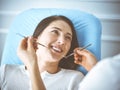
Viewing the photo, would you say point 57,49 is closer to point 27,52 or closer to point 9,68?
point 27,52

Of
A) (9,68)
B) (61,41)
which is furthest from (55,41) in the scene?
(9,68)

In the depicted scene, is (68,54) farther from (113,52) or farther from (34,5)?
(34,5)

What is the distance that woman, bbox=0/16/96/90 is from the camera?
45.5 inches

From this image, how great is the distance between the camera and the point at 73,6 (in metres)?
1.31

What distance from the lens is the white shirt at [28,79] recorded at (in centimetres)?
116

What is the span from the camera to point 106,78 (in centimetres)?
89

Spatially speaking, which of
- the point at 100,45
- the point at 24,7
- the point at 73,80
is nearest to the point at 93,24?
the point at 100,45

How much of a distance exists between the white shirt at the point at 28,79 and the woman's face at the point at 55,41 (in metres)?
0.08

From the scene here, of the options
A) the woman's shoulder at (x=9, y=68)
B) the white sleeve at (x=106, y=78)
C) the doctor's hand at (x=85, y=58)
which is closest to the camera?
the white sleeve at (x=106, y=78)

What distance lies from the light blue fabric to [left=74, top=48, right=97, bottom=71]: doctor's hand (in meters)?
0.03

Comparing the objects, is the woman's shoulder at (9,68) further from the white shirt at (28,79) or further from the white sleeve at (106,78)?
the white sleeve at (106,78)

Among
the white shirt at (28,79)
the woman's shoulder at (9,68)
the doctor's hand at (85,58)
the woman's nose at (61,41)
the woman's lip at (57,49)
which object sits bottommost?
the white shirt at (28,79)

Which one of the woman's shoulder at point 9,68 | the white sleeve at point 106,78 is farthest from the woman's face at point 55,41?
the white sleeve at point 106,78

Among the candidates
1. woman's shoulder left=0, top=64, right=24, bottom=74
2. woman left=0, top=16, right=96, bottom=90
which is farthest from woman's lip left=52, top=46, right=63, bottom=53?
woman's shoulder left=0, top=64, right=24, bottom=74
